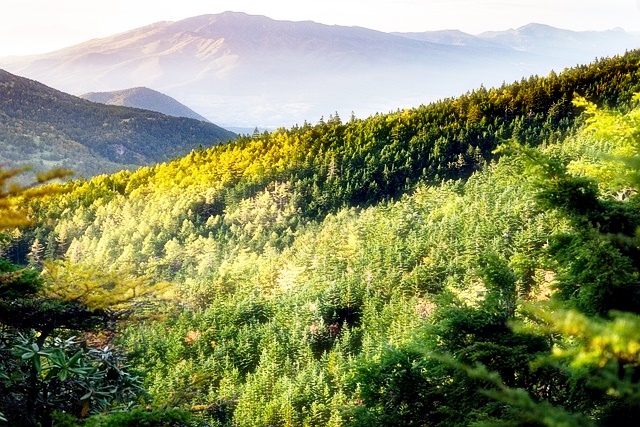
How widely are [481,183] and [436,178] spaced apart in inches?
656

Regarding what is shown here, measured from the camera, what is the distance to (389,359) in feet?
34.2

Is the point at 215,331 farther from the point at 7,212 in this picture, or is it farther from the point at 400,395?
the point at 7,212

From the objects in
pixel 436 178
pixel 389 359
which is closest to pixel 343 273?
pixel 436 178

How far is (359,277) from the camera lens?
2357 inches

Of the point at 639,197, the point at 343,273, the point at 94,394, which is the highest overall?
the point at 639,197

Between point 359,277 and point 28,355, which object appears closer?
point 28,355

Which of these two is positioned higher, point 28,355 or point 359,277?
point 28,355

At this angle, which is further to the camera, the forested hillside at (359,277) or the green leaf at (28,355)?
the green leaf at (28,355)

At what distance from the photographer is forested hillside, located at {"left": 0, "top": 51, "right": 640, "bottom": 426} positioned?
6.28 m

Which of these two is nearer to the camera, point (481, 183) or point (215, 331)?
point (215, 331)

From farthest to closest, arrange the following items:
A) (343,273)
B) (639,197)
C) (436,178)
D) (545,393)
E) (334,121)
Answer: (334,121) < (436,178) < (343,273) < (545,393) < (639,197)

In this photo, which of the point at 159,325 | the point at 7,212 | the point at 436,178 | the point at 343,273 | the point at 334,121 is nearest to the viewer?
the point at 7,212

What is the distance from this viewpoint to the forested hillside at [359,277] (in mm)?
6277

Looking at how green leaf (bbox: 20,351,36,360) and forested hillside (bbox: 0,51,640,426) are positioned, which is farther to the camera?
green leaf (bbox: 20,351,36,360)
